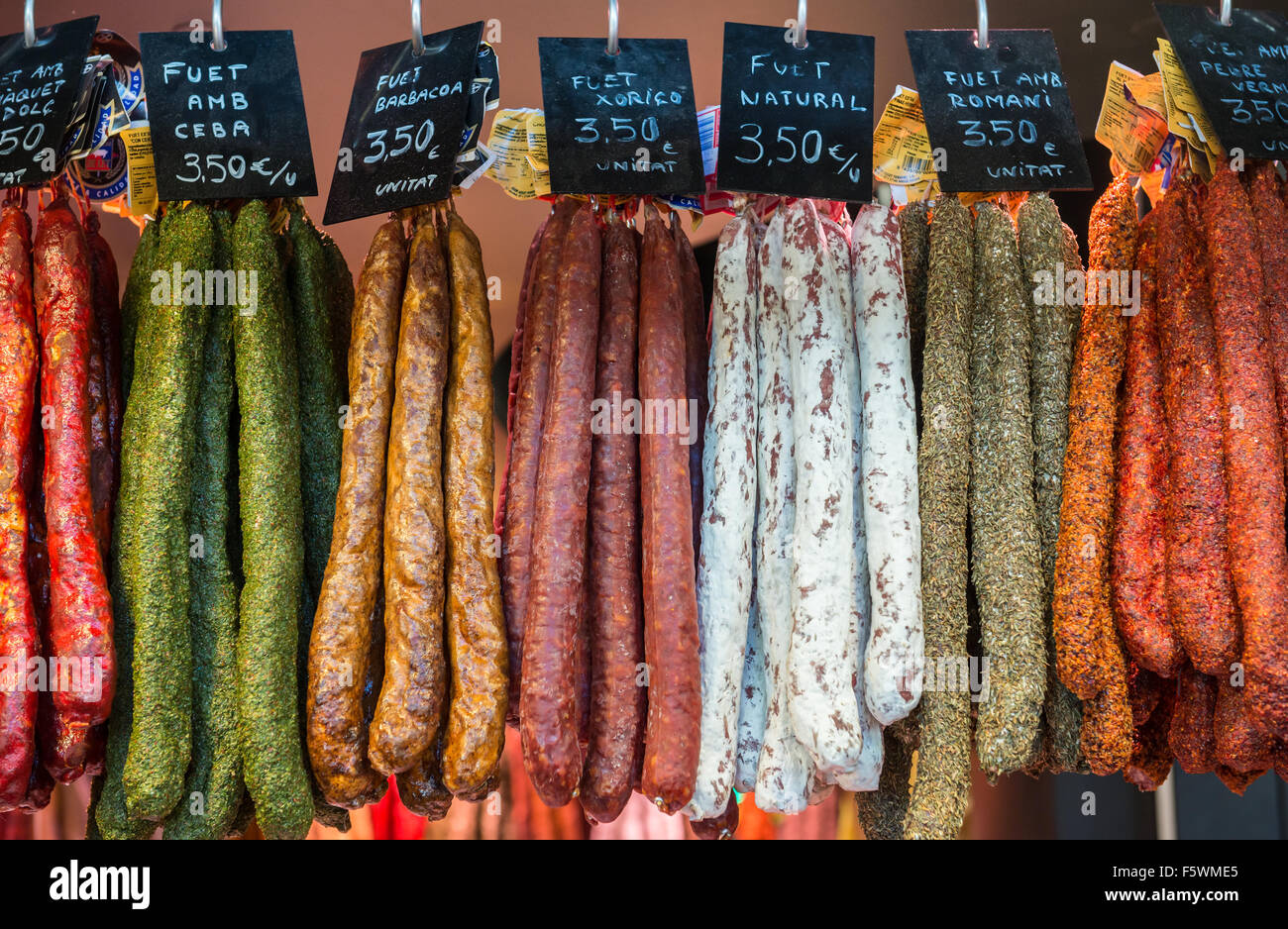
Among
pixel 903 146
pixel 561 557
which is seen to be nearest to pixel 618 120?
pixel 903 146

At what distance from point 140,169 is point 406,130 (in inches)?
31.0

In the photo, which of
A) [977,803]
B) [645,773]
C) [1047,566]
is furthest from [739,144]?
[977,803]

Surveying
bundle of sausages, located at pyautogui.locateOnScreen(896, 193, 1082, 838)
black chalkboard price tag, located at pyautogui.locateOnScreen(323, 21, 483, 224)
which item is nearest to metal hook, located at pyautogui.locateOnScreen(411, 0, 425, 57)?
black chalkboard price tag, located at pyautogui.locateOnScreen(323, 21, 483, 224)

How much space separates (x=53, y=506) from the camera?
2406 millimetres

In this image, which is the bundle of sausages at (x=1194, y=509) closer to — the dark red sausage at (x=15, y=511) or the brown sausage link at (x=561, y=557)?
the brown sausage link at (x=561, y=557)

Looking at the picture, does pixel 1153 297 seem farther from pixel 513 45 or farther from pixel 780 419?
pixel 513 45

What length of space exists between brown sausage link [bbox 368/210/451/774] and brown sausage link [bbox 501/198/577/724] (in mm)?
167

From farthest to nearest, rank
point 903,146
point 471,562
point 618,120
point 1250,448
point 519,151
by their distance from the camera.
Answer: point 903,146
point 519,151
point 618,120
point 471,562
point 1250,448

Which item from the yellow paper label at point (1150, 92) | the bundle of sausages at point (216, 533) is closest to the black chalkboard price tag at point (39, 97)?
the bundle of sausages at point (216, 533)

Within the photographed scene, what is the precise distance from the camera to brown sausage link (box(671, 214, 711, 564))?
2.63 meters

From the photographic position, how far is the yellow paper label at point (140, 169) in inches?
111

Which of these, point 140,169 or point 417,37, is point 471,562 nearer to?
point 417,37

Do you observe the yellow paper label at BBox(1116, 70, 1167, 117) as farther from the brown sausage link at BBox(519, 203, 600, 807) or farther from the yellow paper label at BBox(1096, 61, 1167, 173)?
the brown sausage link at BBox(519, 203, 600, 807)

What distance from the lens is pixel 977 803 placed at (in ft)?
16.2
